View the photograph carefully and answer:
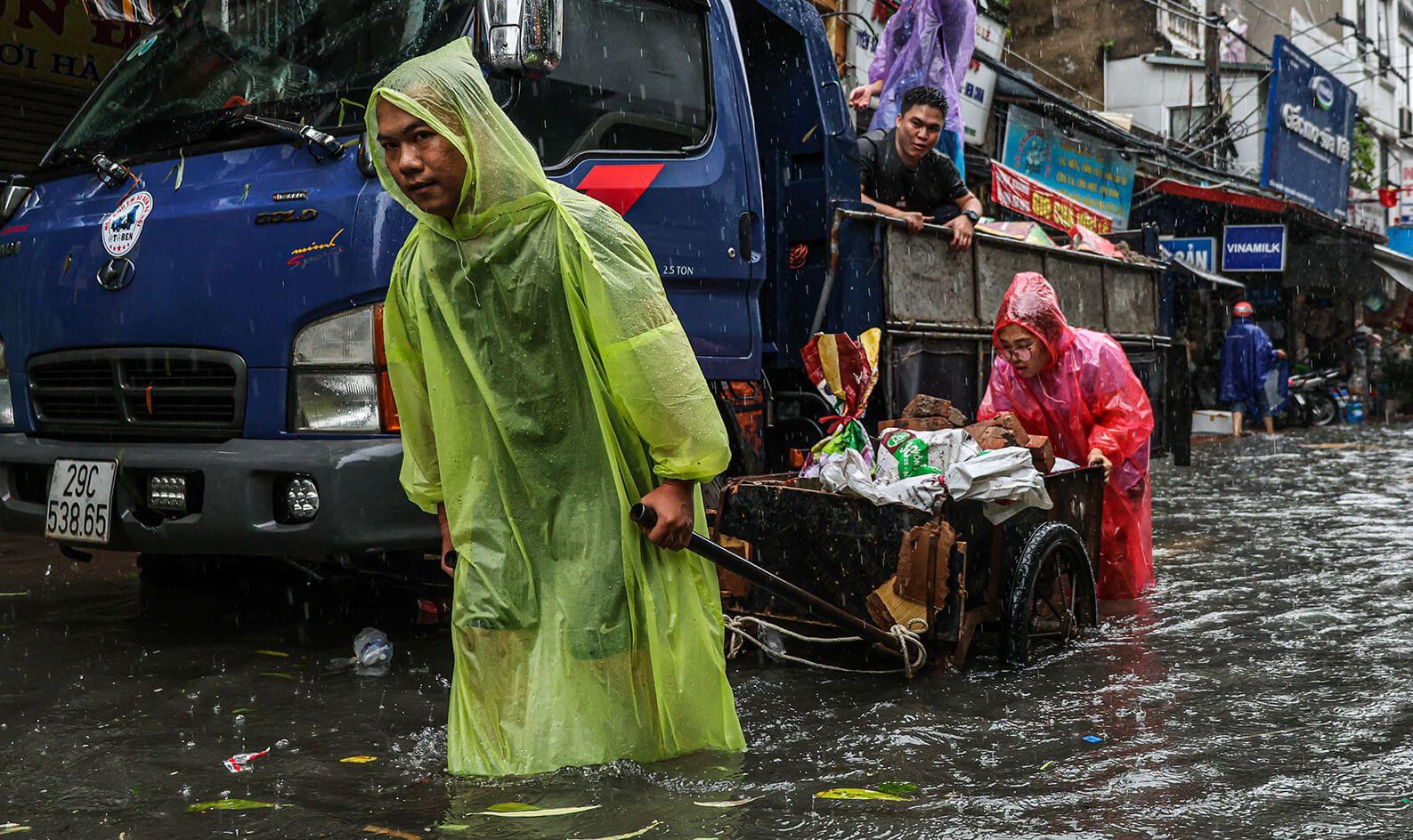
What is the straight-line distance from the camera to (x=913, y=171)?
676cm

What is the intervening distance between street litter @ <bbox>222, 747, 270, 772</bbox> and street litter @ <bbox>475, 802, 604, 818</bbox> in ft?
2.65

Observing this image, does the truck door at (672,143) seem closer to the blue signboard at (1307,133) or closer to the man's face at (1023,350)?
the man's face at (1023,350)

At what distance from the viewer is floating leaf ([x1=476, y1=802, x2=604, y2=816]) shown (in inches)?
116

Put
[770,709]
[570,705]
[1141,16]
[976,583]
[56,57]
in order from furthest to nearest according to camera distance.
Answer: [1141,16] < [56,57] < [976,583] < [770,709] < [570,705]

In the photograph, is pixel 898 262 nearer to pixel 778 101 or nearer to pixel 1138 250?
pixel 778 101

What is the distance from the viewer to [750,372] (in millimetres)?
5379

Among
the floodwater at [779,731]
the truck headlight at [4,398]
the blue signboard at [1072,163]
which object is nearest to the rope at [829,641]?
the floodwater at [779,731]

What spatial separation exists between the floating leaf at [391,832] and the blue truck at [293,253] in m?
1.35

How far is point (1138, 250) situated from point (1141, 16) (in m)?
17.4

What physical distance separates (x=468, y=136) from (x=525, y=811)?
1433mm

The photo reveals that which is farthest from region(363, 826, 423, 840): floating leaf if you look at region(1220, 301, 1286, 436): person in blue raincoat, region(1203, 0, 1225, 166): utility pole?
region(1203, 0, 1225, 166): utility pole

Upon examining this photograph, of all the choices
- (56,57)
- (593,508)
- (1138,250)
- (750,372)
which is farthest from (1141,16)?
(593,508)

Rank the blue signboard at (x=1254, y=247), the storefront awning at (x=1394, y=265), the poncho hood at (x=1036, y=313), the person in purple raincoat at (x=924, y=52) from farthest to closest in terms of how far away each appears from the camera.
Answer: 1. the storefront awning at (x=1394, y=265)
2. the blue signboard at (x=1254, y=247)
3. the person in purple raincoat at (x=924, y=52)
4. the poncho hood at (x=1036, y=313)

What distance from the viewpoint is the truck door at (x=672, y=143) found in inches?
183
